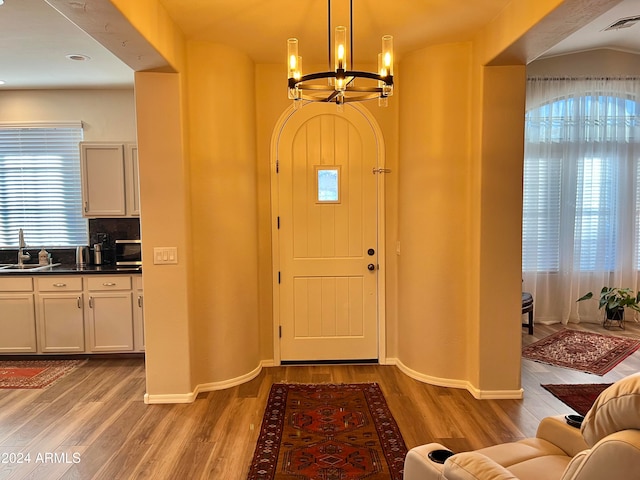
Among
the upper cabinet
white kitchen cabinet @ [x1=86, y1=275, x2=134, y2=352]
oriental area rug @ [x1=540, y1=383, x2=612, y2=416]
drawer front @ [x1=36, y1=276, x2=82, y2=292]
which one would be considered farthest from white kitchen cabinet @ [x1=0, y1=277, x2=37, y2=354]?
oriental area rug @ [x1=540, y1=383, x2=612, y2=416]

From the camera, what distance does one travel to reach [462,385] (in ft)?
12.3

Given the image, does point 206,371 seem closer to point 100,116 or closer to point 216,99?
point 216,99

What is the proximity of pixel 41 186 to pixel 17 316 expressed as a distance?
4.98ft

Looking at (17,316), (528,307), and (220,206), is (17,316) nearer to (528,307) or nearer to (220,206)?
(220,206)

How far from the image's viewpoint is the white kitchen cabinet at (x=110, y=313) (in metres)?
4.43

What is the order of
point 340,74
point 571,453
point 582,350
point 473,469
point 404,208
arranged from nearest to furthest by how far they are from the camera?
point 473,469, point 571,453, point 340,74, point 404,208, point 582,350

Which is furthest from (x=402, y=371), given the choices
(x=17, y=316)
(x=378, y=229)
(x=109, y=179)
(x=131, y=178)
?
(x=17, y=316)

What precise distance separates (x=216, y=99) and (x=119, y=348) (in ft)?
8.36

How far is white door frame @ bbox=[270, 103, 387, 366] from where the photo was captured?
4121 mm

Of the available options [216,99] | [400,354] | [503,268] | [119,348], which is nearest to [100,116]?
[216,99]

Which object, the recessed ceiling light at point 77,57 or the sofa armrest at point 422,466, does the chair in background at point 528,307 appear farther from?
the recessed ceiling light at point 77,57

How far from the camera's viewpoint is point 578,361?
14.3 feet

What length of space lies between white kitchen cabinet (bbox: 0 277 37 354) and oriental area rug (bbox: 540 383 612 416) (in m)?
4.64

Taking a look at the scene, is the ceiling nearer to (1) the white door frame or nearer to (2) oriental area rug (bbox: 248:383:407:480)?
(1) the white door frame
